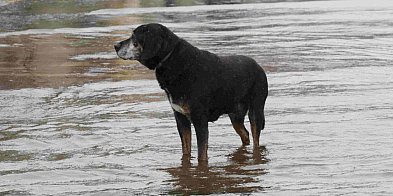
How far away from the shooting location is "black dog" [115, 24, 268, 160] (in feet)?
32.6

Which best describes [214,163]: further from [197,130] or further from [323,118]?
[323,118]

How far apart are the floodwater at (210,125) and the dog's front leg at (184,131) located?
26 cm

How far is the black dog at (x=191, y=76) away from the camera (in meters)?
9.95

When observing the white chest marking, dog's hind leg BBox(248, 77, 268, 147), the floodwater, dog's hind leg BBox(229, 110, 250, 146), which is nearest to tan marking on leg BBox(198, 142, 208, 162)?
the floodwater

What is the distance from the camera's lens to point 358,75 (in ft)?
54.6

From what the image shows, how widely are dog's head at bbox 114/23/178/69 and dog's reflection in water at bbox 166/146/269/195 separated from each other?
1219 mm

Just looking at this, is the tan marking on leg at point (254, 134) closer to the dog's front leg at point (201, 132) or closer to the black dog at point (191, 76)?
the black dog at point (191, 76)

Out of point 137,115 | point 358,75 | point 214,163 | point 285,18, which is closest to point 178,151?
point 214,163

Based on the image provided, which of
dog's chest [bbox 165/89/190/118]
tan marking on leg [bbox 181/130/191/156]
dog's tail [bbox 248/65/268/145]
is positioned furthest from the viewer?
dog's tail [bbox 248/65/268/145]

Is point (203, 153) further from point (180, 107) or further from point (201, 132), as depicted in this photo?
point (180, 107)

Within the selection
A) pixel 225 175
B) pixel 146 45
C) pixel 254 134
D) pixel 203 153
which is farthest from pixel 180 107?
pixel 254 134

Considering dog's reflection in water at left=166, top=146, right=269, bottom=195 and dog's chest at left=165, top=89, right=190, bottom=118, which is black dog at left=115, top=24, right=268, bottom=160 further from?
dog's reflection in water at left=166, top=146, right=269, bottom=195

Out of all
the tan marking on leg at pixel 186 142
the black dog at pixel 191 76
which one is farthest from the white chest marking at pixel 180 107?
the tan marking on leg at pixel 186 142

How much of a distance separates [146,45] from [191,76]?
59 centimetres
